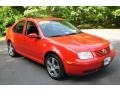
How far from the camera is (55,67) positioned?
20.9ft

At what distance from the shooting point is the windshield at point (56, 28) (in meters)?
6.97

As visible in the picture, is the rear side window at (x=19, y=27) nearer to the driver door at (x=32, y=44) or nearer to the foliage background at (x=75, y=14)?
the driver door at (x=32, y=44)

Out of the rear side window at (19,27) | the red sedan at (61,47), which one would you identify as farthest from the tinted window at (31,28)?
the rear side window at (19,27)

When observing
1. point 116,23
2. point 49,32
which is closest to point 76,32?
point 49,32

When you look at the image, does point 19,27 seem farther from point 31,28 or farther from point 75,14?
point 75,14

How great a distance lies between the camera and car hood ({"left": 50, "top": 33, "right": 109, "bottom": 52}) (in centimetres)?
594

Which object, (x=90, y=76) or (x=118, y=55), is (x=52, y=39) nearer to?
(x=90, y=76)

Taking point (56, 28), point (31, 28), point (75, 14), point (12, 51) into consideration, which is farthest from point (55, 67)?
point (75, 14)

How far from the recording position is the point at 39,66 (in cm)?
767

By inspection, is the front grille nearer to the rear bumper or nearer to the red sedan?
the red sedan

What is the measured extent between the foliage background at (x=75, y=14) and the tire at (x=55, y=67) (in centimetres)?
1186

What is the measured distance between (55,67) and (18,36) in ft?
7.60
